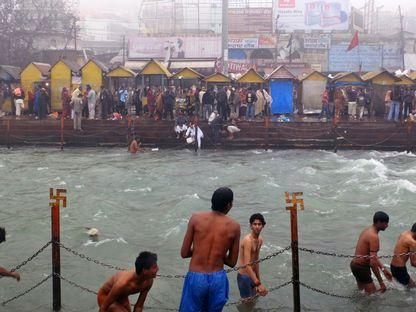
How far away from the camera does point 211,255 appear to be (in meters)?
5.80

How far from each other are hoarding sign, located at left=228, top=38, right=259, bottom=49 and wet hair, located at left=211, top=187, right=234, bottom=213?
1727 inches

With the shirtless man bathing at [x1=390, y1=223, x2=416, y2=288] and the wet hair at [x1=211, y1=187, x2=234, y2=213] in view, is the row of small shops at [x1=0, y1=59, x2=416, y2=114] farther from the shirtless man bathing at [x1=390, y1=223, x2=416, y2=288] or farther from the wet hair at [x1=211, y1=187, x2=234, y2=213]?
the wet hair at [x1=211, y1=187, x2=234, y2=213]

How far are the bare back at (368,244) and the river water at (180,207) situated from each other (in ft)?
2.87

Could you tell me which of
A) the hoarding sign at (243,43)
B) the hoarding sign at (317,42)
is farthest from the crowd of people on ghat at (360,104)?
the hoarding sign at (317,42)

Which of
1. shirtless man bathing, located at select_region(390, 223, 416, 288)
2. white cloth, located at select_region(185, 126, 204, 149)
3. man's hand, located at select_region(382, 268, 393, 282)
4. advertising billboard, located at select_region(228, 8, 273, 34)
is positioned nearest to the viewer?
man's hand, located at select_region(382, 268, 393, 282)

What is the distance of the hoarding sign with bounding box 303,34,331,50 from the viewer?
49.4 metres

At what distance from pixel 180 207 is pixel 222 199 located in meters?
9.53

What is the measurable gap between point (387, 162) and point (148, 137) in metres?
10.1

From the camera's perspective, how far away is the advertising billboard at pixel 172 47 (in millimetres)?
43188

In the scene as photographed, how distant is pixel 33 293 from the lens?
31.2ft

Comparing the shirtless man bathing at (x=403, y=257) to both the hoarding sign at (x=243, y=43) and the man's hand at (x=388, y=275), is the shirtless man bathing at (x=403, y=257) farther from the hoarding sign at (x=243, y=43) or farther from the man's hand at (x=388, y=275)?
the hoarding sign at (x=243, y=43)

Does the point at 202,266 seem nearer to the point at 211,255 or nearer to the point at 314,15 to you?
the point at 211,255

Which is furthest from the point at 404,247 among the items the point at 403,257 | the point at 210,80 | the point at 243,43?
the point at 243,43

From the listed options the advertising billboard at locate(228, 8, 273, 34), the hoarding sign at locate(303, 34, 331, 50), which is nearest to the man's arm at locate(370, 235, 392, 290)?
the hoarding sign at locate(303, 34, 331, 50)
